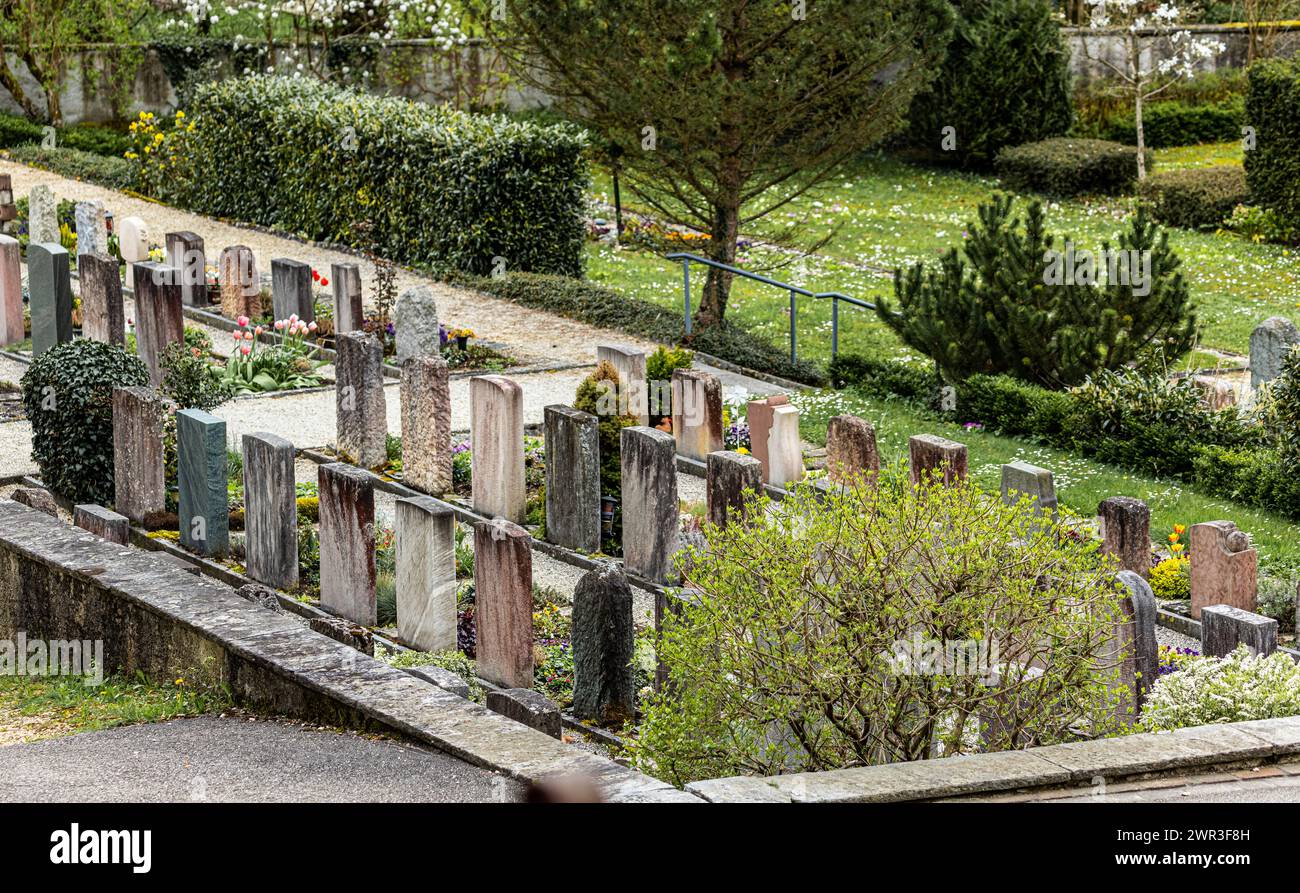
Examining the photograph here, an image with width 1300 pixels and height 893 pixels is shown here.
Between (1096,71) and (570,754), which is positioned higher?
(1096,71)

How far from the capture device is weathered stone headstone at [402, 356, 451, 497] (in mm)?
13555

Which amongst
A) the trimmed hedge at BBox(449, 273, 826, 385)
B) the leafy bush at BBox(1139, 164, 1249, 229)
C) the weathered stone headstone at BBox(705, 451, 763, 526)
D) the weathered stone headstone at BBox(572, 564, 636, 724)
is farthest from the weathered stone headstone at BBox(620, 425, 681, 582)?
the leafy bush at BBox(1139, 164, 1249, 229)

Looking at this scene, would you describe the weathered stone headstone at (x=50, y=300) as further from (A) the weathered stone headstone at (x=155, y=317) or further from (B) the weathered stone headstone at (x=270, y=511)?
(B) the weathered stone headstone at (x=270, y=511)

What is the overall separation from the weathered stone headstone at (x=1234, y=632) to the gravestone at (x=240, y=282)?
36.5 ft

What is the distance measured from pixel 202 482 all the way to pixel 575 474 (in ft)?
7.55

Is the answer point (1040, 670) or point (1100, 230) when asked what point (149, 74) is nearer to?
point (1100, 230)

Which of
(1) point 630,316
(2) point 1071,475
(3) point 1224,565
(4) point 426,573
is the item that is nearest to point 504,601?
(4) point 426,573

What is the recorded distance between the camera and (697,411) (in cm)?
1438

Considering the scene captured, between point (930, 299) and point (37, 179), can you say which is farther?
point (37, 179)

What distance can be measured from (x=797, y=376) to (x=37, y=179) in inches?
508

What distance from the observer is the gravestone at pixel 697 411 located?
47.0 feet
